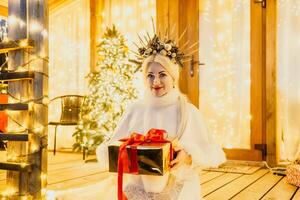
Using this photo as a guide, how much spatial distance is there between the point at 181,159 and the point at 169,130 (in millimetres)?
226

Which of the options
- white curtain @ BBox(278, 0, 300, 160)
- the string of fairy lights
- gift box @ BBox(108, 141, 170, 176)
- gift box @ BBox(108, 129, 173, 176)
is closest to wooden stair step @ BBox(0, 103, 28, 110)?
the string of fairy lights

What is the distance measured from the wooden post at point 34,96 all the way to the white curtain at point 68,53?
2910 millimetres

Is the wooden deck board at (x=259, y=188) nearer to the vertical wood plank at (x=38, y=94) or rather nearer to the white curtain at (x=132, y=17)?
the vertical wood plank at (x=38, y=94)

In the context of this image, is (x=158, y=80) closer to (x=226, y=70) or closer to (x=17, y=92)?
(x=17, y=92)

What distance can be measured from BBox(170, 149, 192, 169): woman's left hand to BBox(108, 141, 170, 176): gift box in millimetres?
73

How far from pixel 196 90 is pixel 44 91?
7.89 ft

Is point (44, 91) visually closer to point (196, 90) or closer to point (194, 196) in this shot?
point (194, 196)

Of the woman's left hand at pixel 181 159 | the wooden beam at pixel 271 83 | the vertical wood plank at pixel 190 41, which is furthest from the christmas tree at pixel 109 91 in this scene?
the woman's left hand at pixel 181 159

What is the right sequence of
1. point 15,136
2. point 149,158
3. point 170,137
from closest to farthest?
1. point 149,158
2. point 170,137
3. point 15,136

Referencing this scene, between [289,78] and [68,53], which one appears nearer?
[289,78]

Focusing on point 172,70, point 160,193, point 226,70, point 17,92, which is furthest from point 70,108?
point 160,193

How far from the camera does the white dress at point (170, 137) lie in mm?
1824

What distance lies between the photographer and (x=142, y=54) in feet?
6.79

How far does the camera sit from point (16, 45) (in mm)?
2268
